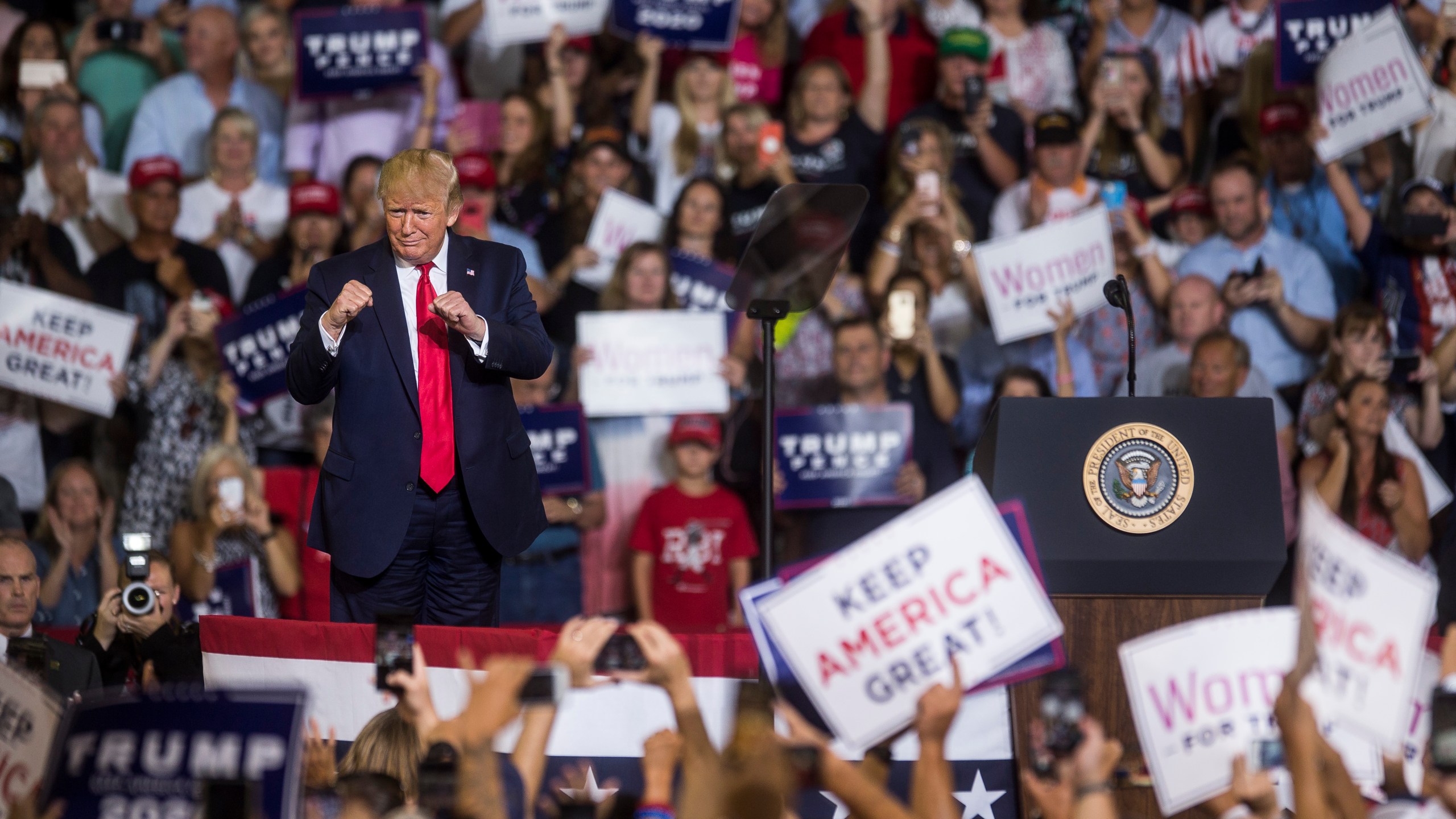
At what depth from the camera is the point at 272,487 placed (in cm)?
609

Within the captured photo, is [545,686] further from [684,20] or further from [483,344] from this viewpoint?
[684,20]

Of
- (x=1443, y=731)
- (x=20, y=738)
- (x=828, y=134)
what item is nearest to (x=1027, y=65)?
(x=828, y=134)

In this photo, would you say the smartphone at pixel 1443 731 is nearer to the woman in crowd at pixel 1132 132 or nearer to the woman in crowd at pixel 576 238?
the woman in crowd at pixel 576 238

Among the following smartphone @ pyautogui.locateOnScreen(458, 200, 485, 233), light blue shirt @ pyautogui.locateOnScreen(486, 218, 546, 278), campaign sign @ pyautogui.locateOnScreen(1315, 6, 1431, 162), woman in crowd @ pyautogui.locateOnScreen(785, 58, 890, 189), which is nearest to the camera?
campaign sign @ pyautogui.locateOnScreen(1315, 6, 1431, 162)

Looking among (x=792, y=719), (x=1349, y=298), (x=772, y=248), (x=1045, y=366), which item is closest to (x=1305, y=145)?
(x=1349, y=298)

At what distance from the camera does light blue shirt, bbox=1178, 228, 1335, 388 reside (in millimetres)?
6434

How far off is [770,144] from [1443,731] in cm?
465

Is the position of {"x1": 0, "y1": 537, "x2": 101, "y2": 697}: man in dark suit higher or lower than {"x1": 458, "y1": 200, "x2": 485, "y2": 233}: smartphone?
lower

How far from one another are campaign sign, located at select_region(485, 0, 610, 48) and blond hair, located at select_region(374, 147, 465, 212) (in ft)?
13.4

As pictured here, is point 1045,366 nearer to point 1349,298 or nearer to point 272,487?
point 1349,298

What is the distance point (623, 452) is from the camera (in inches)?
252

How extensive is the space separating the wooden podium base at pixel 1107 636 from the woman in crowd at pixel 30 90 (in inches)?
214

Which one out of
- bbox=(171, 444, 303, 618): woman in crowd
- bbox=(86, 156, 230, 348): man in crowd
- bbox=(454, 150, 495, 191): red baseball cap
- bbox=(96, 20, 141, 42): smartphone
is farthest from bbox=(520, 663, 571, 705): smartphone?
bbox=(96, 20, 141, 42): smartphone

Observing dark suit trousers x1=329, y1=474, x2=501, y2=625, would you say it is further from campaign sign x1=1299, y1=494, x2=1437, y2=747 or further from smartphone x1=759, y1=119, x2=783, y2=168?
smartphone x1=759, y1=119, x2=783, y2=168
